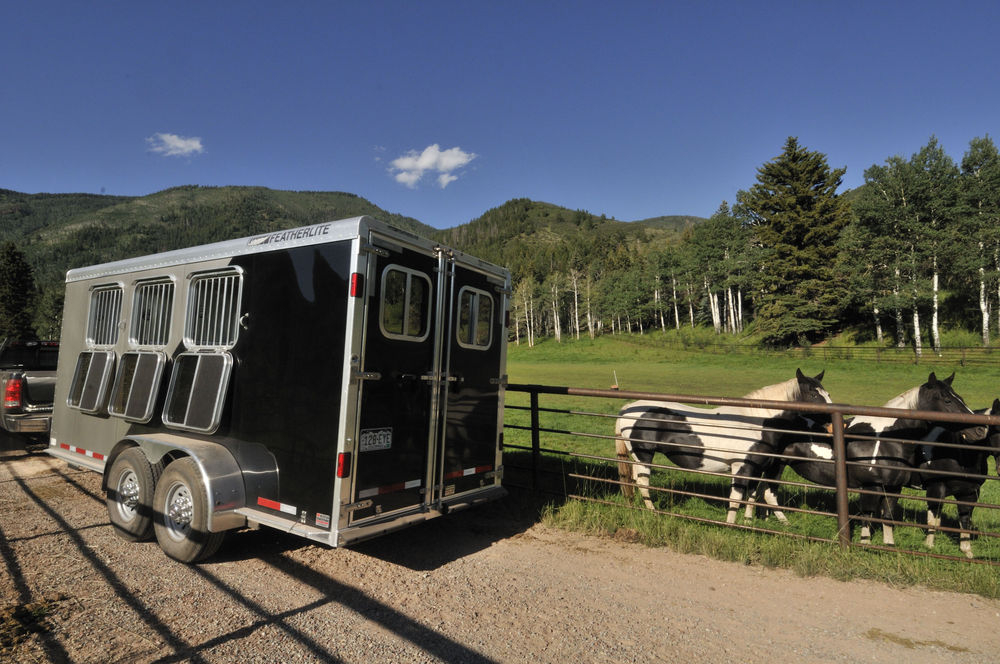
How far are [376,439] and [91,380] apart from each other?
15.7ft

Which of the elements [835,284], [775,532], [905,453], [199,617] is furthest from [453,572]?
[835,284]

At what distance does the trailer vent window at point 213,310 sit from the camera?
207 inches

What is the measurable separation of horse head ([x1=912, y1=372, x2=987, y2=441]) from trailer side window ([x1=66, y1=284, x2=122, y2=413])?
939cm

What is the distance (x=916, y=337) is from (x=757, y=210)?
21393 millimetres

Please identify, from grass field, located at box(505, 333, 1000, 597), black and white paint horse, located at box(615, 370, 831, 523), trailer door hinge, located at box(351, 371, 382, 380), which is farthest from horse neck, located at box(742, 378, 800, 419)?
trailer door hinge, located at box(351, 371, 382, 380)

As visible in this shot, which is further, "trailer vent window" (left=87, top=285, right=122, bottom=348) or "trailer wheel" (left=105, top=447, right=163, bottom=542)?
"trailer vent window" (left=87, top=285, right=122, bottom=348)

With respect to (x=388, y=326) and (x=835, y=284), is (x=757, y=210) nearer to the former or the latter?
(x=835, y=284)

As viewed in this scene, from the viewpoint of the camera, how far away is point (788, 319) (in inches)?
1938

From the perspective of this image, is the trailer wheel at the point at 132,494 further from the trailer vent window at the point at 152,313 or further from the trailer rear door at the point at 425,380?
the trailer rear door at the point at 425,380

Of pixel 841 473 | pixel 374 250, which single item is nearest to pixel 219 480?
pixel 374 250

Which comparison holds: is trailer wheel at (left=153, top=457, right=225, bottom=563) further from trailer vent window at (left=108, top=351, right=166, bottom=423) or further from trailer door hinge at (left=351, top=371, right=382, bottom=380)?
trailer door hinge at (left=351, top=371, right=382, bottom=380)

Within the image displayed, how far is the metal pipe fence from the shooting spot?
4977 mm

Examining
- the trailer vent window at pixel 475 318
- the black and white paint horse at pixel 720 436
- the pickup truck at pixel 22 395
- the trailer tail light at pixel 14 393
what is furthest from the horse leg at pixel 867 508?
the trailer tail light at pixel 14 393

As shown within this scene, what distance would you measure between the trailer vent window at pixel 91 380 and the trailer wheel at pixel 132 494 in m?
1.26
